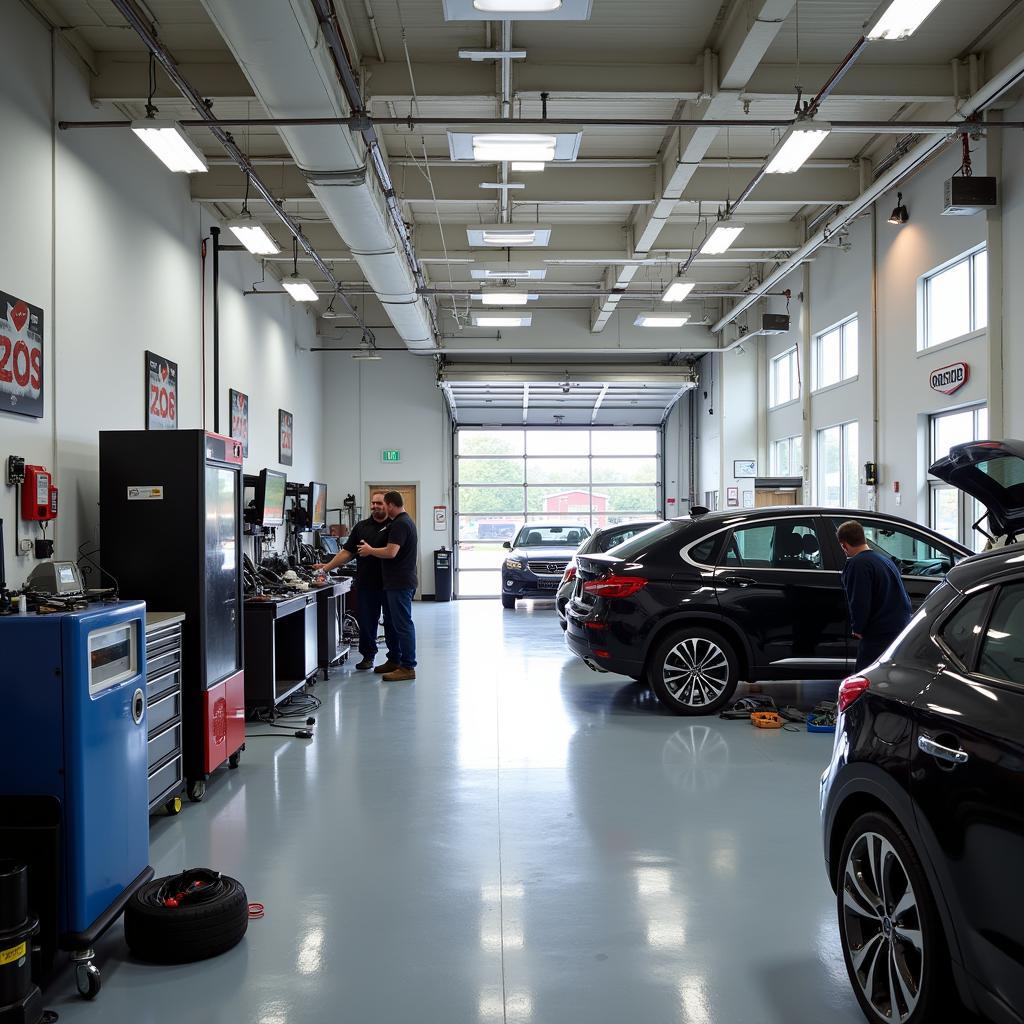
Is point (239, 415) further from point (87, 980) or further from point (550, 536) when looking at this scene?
point (87, 980)

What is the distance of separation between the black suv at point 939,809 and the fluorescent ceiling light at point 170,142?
214 inches

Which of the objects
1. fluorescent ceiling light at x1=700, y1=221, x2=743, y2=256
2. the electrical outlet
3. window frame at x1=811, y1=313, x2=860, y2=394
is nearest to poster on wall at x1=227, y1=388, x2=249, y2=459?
the electrical outlet

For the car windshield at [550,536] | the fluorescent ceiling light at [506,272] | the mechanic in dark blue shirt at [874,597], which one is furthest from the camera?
the car windshield at [550,536]

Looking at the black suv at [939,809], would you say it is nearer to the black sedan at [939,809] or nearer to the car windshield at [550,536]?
the black sedan at [939,809]

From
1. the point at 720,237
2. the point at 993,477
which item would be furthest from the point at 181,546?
the point at 720,237

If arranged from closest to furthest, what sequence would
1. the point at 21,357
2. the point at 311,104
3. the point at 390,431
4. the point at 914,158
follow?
the point at 21,357 → the point at 311,104 → the point at 914,158 → the point at 390,431

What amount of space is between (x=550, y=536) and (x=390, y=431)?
4.26m

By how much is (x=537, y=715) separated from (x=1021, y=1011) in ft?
16.0

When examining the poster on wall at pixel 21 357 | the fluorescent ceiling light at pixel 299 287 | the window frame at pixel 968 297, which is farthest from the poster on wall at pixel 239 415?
the window frame at pixel 968 297

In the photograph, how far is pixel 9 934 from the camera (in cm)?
236

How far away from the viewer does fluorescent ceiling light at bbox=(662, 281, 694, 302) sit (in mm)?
11188

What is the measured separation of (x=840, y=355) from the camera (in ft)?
40.9

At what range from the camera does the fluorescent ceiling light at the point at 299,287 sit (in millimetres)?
9828

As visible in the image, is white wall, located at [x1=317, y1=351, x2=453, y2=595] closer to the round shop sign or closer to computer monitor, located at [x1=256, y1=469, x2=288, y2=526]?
computer monitor, located at [x1=256, y1=469, x2=288, y2=526]
